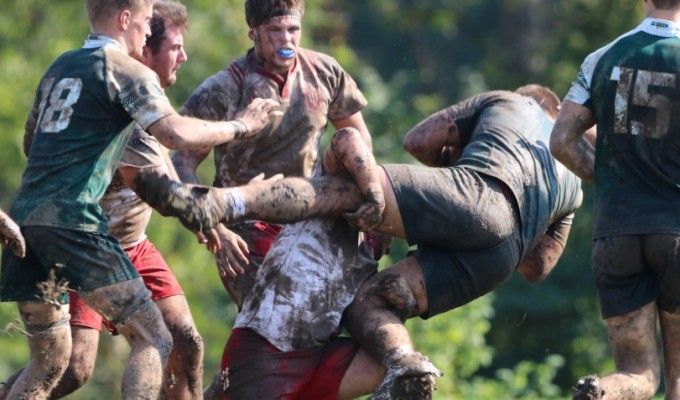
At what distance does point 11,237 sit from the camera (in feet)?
22.0

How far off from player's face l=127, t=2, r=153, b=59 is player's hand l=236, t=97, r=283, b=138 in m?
0.55

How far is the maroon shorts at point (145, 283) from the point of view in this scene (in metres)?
7.80

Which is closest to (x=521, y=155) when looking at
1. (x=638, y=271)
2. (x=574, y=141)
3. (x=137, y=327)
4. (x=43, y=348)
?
(x=574, y=141)

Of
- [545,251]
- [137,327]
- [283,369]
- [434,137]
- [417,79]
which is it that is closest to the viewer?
[137,327]

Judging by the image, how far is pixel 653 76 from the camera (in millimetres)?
7094

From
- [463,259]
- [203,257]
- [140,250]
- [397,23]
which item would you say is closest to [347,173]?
[463,259]

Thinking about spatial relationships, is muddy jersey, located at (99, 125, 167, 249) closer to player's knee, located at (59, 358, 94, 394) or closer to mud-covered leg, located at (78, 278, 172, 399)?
player's knee, located at (59, 358, 94, 394)

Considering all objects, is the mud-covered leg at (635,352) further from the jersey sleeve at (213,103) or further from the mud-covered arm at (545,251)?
the jersey sleeve at (213,103)

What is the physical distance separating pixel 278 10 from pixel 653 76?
2054 mm

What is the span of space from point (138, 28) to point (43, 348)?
1.46m

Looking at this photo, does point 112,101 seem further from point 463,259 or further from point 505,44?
point 505,44

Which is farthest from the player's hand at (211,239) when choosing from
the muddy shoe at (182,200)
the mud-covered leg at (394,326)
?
the mud-covered leg at (394,326)

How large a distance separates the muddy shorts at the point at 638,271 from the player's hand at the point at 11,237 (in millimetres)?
2565

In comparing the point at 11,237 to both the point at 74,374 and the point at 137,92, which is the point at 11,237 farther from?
the point at 74,374
